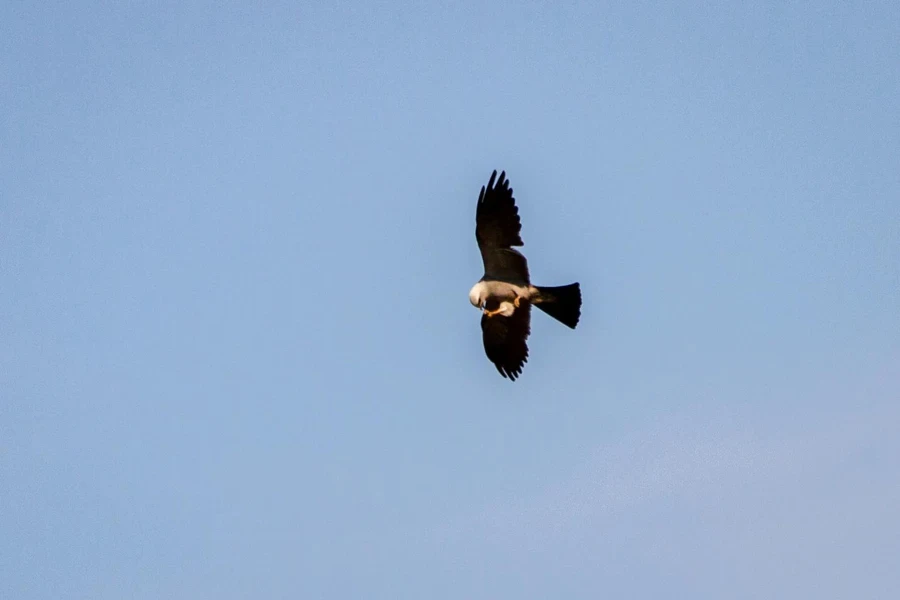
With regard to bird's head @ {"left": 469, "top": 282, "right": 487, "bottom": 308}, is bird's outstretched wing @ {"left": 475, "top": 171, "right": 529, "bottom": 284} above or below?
above

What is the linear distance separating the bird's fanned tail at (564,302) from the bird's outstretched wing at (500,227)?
455mm

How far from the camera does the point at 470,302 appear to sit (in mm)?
20812

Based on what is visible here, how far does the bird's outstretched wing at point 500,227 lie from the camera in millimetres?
20203

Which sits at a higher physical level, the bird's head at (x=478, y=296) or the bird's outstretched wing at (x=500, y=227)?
the bird's outstretched wing at (x=500, y=227)

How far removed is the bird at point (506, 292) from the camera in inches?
796

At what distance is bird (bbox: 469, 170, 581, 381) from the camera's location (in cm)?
2022

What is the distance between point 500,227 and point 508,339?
5.79 ft

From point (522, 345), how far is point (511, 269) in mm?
1163

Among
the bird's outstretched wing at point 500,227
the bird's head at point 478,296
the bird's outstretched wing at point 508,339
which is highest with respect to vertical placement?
the bird's outstretched wing at point 500,227

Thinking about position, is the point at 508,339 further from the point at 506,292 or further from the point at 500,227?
the point at 500,227

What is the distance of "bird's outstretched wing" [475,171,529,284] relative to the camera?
66.3 ft

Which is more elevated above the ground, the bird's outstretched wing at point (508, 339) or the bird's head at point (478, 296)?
the bird's head at point (478, 296)

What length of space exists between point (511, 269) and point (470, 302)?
79 cm

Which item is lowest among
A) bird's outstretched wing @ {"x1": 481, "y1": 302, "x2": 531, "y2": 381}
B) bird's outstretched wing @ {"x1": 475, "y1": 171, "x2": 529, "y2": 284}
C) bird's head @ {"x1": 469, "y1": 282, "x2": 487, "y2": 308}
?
bird's outstretched wing @ {"x1": 481, "y1": 302, "x2": 531, "y2": 381}
